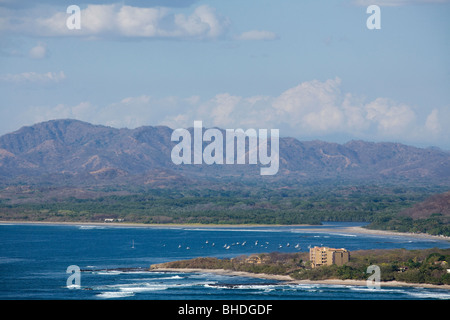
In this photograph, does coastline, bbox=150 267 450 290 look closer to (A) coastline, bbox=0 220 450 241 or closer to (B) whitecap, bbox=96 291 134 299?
(B) whitecap, bbox=96 291 134 299

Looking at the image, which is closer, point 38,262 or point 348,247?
point 38,262

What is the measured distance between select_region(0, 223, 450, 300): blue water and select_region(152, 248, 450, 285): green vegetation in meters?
3.67

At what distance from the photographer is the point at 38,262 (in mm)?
107188

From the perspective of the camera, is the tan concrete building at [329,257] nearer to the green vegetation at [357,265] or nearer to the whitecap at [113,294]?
the green vegetation at [357,265]

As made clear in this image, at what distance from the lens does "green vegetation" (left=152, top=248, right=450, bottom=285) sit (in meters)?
87.4

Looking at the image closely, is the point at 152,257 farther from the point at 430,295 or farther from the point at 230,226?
the point at 230,226

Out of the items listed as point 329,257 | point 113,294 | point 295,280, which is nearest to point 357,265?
point 329,257

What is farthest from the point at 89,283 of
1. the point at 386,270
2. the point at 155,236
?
the point at 155,236

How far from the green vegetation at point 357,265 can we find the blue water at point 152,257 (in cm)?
367

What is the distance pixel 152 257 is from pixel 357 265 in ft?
93.4

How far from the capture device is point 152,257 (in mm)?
111125

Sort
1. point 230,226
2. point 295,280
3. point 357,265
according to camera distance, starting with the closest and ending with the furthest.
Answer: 1. point 295,280
2. point 357,265
3. point 230,226
